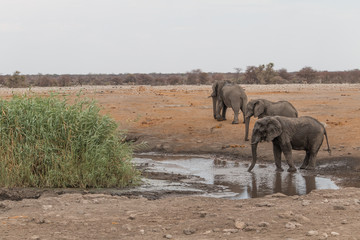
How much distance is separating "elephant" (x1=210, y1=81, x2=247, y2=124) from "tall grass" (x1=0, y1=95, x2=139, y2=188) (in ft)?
26.6

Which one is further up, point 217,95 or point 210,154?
point 217,95

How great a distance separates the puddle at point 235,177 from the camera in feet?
32.6

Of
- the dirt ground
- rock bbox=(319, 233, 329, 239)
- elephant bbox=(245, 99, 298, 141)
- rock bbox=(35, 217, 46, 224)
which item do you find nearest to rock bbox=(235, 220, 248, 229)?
the dirt ground

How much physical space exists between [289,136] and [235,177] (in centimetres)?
149

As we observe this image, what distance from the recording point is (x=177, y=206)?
7547mm

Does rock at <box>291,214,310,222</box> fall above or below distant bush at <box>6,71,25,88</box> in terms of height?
below

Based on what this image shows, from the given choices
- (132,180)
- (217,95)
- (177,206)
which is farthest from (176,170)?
(217,95)

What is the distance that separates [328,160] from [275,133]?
5.74ft

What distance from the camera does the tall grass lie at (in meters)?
9.78

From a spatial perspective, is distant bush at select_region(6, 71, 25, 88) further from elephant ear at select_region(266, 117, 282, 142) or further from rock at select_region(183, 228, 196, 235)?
rock at select_region(183, 228, 196, 235)

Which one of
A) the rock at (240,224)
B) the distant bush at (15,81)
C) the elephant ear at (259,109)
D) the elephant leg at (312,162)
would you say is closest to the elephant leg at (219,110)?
the elephant ear at (259,109)

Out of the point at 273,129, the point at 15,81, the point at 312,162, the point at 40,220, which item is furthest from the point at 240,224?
the point at 15,81

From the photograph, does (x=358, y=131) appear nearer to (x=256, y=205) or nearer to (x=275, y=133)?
(x=275, y=133)

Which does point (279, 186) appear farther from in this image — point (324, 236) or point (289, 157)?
point (324, 236)
